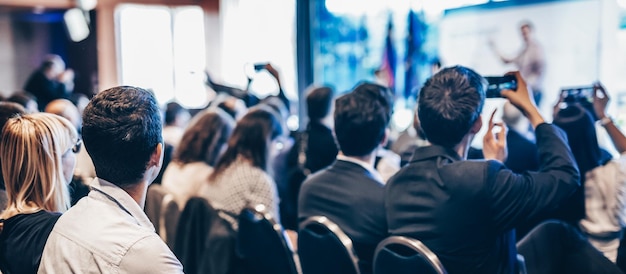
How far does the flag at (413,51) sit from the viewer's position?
18.3 ft

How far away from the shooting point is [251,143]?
3.30 metres

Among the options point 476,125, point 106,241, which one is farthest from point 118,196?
point 476,125

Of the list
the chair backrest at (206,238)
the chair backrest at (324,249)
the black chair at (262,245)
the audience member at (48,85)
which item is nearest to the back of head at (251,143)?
the chair backrest at (206,238)

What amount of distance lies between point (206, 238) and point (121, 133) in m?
1.60

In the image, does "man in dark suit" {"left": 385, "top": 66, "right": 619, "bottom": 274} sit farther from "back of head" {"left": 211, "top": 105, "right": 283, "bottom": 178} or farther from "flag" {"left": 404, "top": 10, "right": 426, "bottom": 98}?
"flag" {"left": 404, "top": 10, "right": 426, "bottom": 98}

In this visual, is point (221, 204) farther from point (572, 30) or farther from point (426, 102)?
point (572, 30)

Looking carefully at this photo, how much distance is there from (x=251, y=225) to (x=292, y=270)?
1.04ft

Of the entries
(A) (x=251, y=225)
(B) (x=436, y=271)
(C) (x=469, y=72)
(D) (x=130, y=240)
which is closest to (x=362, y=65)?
(A) (x=251, y=225)

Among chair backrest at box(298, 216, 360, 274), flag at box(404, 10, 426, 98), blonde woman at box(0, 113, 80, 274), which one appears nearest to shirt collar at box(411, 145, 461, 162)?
chair backrest at box(298, 216, 360, 274)

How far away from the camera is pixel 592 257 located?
2.02 metres

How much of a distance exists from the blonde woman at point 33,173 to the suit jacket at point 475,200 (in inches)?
→ 43.1

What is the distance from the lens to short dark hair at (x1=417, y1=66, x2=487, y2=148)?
203cm

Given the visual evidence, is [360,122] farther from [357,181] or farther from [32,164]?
[32,164]

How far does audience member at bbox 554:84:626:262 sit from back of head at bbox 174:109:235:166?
6.23 feet
